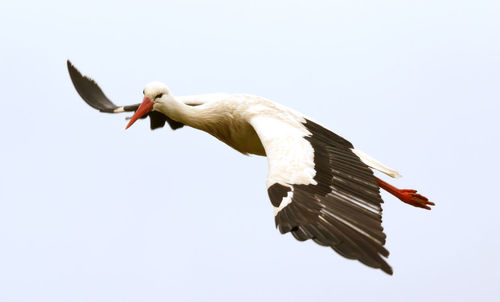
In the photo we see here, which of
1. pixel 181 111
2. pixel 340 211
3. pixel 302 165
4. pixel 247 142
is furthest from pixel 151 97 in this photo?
pixel 340 211

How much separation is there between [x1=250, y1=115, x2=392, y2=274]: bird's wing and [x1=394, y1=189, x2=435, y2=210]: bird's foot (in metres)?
0.90

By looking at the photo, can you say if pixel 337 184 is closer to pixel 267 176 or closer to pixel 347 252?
pixel 267 176

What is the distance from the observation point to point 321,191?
24.4 ft

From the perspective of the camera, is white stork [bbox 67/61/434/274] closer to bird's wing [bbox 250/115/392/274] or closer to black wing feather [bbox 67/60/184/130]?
bird's wing [bbox 250/115/392/274]

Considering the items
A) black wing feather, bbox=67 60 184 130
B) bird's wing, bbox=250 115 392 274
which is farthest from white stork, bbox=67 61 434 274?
black wing feather, bbox=67 60 184 130

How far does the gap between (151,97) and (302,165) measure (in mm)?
2131

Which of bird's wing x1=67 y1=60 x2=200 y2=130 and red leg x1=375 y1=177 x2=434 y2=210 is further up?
bird's wing x1=67 y1=60 x2=200 y2=130

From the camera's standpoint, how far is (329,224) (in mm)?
6973

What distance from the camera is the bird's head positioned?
9.23 metres

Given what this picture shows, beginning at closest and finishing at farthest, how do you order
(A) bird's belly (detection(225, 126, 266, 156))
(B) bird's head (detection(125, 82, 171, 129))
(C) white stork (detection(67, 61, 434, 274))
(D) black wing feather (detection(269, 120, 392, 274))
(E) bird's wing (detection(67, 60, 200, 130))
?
(D) black wing feather (detection(269, 120, 392, 274)), (C) white stork (detection(67, 61, 434, 274)), (A) bird's belly (detection(225, 126, 266, 156)), (B) bird's head (detection(125, 82, 171, 129)), (E) bird's wing (detection(67, 60, 200, 130))

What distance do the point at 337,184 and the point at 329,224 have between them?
0.72m

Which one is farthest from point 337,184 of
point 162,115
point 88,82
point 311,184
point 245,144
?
point 88,82

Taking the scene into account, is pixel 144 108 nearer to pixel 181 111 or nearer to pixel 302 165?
pixel 181 111

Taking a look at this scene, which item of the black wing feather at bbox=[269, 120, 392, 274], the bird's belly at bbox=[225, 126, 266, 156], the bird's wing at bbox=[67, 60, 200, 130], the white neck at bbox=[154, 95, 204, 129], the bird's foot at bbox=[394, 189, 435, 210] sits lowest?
the black wing feather at bbox=[269, 120, 392, 274]
